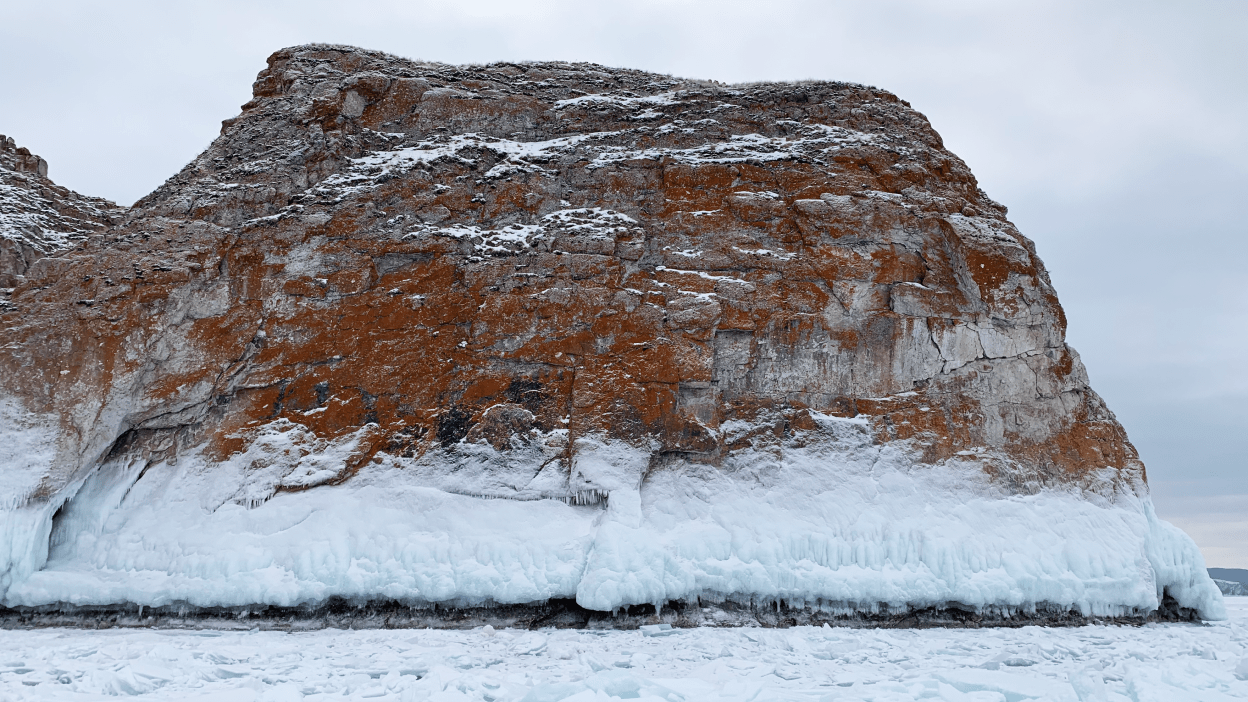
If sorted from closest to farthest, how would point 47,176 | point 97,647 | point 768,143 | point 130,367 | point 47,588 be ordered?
point 97,647, point 47,588, point 130,367, point 768,143, point 47,176

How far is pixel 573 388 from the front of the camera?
51.2 feet

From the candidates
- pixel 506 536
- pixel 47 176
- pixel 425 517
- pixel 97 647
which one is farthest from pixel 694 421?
pixel 47 176

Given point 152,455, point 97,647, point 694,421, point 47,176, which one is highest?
point 47,176

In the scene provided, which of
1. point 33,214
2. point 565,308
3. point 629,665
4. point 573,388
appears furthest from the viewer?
point 33,214

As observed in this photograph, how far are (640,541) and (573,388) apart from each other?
3.40 meters

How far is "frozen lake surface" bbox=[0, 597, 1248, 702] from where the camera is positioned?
893 cm

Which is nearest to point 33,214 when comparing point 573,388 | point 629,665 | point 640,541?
point 573,388

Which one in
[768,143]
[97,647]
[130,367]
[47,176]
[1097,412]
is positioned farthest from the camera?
[47,176]

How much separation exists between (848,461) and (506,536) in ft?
21.7

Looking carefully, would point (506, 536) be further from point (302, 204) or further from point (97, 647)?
point (302, 204)

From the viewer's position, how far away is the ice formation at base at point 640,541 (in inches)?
536

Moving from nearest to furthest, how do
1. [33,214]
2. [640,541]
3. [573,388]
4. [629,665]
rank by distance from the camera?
[629,665], [640,541], [573,388], [33,214]

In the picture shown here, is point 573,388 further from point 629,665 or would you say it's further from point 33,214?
point 33,214

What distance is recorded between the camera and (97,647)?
1125 cm
